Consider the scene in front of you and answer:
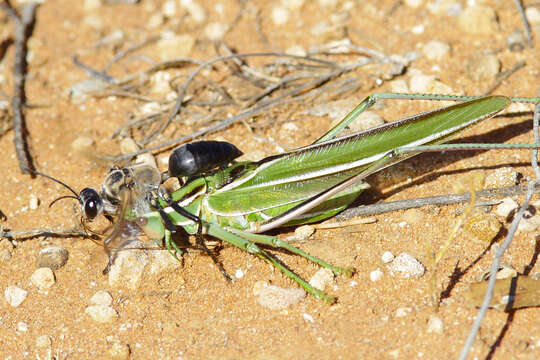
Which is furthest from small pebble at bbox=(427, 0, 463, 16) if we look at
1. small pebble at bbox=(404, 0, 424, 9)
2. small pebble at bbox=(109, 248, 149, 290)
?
small pebble at bbox=(109, 248, 149, 290)

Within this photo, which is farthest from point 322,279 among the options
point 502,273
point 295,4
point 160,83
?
point 295,4

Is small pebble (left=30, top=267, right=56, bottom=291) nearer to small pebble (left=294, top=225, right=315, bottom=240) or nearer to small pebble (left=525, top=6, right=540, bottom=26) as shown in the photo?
small pebble (left=294, top=225, right=315, bottom=240)

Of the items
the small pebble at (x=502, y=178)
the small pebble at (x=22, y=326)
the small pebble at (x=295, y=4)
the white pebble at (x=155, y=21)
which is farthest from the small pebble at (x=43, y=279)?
the small pebble at (x=295, y=4)

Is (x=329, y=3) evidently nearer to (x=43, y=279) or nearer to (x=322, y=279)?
(x=322, y=279)

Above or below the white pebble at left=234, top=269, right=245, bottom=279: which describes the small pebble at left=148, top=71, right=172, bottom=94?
above

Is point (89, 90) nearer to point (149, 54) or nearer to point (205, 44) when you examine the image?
point (149, 54)

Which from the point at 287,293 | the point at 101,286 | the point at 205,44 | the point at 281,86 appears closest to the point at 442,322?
the point at 287,293
